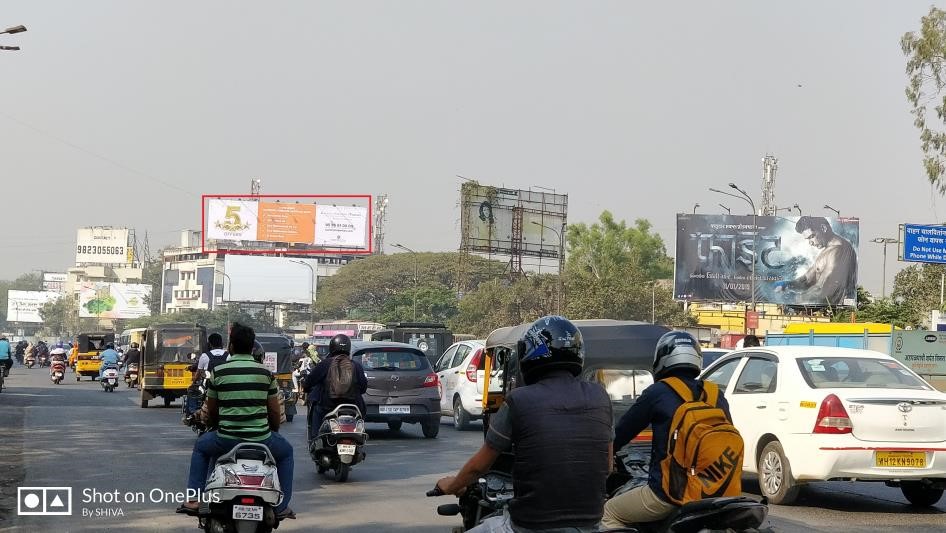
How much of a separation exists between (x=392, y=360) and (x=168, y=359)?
37.3 ft

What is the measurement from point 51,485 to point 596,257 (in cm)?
7889

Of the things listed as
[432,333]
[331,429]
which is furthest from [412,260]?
[331,429]

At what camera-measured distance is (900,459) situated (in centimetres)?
1084

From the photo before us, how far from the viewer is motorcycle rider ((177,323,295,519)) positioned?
8000 mm

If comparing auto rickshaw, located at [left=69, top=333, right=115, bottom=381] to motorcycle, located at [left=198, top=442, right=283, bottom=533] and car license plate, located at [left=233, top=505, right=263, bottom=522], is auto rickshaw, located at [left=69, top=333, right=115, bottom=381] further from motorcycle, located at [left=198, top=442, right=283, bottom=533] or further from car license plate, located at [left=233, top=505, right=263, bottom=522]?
car license plate, located at [left=233, top=505, right=263, bottom=522]

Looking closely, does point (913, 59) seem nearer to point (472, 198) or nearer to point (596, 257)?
point (472, 198)

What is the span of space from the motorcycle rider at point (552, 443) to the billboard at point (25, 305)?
564 ft

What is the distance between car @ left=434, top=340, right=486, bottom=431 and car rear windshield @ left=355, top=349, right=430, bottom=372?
2231mm

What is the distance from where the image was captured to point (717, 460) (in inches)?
205

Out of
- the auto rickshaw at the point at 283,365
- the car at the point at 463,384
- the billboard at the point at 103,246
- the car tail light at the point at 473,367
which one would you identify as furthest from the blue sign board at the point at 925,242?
the billboard at the point at 103,246

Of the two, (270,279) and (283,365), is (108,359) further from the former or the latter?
(270,279)

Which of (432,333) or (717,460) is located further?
(432,333)

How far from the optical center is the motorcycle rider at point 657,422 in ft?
18.0

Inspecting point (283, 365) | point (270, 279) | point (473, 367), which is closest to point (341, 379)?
point (473, 367)
